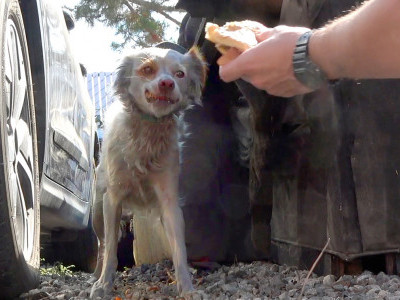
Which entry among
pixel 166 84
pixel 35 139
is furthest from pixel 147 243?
pixel 35 139

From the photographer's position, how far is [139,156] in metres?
4.09

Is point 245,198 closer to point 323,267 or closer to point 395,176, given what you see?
point 323,267

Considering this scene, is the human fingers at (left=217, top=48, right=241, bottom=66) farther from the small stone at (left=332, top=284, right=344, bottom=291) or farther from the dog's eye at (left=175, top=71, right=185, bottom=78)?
the dog's eye at (left=175, top=71, right=185, bottom=78)

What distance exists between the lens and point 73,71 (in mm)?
5094

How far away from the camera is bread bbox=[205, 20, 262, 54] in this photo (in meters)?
2.61

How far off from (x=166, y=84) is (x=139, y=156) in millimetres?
422

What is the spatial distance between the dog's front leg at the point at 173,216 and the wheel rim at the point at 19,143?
75 centimetres

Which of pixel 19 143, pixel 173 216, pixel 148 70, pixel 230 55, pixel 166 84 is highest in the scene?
pixel 148 70

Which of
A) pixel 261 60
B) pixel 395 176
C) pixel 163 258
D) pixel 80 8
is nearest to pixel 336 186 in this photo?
pixel 395 176

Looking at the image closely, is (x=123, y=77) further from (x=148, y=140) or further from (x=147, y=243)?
(x=147, y=243)

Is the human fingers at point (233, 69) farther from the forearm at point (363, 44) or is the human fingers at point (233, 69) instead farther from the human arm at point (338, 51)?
the forearm at point (363, 44)

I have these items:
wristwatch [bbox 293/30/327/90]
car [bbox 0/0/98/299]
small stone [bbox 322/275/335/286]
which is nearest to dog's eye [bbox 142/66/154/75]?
car [bbox 0/0/98/299]

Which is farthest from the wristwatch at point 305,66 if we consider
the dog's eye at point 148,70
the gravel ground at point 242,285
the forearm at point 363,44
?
the dog's eye at point 148,70

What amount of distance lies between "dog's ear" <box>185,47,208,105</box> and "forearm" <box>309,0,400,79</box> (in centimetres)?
207
